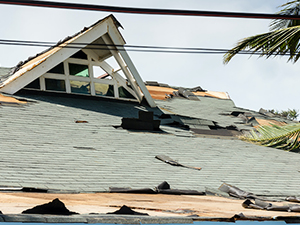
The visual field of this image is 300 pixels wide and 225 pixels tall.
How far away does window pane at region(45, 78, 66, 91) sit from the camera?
43.9 ft

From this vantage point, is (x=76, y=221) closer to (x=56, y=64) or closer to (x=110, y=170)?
(x=110, y=170)

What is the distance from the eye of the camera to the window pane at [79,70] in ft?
45.7

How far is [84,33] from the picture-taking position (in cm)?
1331

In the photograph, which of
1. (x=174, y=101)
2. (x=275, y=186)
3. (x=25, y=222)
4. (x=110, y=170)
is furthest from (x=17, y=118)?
(x=174, y=101)

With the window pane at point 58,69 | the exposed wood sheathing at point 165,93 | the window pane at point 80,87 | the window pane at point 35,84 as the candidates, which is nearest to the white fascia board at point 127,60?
the window pane at point 80,87

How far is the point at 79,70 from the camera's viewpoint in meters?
14.2

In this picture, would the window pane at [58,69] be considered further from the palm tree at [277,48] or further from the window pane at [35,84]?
the palm tree at [277,48]

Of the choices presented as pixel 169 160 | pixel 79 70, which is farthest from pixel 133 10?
pixel 79 70

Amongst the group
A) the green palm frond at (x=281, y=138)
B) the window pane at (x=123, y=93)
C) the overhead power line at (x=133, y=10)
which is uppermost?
the overhead power line at (x=133, y=10)

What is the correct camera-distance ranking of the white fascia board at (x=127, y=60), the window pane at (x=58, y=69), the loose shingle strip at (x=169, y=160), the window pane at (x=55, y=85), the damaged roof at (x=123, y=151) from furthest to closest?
the white fascia board at (x=127, y=60)
the window pane at (x=58, y=69)
the window pane at (x=55, y=85)
the loose shingle strip at (x=169, y=160)
the damaged roof at (x=123, y=151)

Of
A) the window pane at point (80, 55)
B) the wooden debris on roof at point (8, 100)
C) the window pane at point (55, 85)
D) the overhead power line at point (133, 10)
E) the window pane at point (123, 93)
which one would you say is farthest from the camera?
the window pane at point (123, 93)

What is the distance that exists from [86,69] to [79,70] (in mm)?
272

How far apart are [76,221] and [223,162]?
6.28 meters

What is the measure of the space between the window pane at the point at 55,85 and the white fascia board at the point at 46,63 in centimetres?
51
